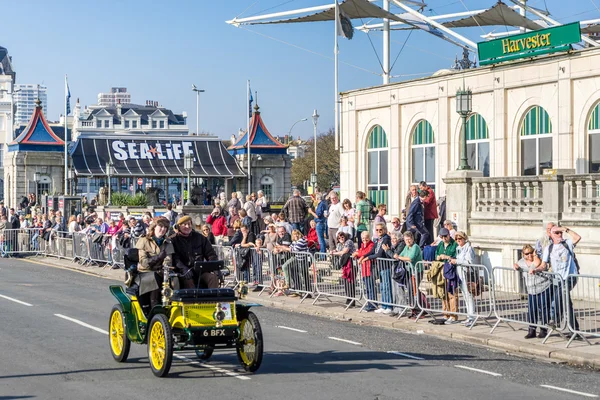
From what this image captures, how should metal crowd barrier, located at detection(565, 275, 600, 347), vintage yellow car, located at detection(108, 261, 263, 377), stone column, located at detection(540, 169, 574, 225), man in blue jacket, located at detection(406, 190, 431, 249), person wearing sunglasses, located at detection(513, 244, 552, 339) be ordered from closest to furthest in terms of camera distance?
vintage yellow car, located at detection(108, 261, 263, 377), metal crowd barrier, located at detection(565, 275, 600, 347), person wearing sunglasses, located at detection(513, 244, 552, 339), stone column, located at detection(540, 169, 574, 225), man in blue jacket, located at detection(406, 190, 431, 249)

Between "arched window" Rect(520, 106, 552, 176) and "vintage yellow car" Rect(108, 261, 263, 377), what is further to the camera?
"arched window" Rect(520, 106, 552, 176)

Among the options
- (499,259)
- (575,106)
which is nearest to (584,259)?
(499,259)

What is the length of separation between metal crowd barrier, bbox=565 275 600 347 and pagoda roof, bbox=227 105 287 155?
56.2 metres

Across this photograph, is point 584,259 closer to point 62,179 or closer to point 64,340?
point 64,340

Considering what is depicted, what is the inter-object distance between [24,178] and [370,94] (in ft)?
141

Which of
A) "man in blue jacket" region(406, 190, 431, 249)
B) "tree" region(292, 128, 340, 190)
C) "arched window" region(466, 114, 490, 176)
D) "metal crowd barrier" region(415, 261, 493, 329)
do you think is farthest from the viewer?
"tree" region(292, 128, 340, 190)

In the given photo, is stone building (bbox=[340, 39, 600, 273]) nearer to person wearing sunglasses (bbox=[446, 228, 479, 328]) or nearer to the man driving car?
person wearing sunglasses (bbox=[446, 228, 479, 328])

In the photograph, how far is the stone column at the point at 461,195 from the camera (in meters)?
21.9

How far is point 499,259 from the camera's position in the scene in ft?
69.9

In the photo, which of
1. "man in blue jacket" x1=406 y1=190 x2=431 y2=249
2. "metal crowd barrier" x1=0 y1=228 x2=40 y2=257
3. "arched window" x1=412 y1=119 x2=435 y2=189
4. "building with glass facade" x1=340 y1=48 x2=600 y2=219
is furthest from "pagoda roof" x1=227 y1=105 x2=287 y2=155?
"man in blue jacket" x1=406 y1=190 x2=431 y2=249

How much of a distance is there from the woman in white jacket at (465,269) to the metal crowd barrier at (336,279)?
2.77 metres

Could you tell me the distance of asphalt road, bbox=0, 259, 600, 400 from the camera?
10.6 meters

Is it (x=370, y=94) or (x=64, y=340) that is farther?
(x=370, y=94)

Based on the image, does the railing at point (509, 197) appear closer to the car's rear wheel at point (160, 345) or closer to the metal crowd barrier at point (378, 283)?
the metal crowd barrier at point (378, 283)
